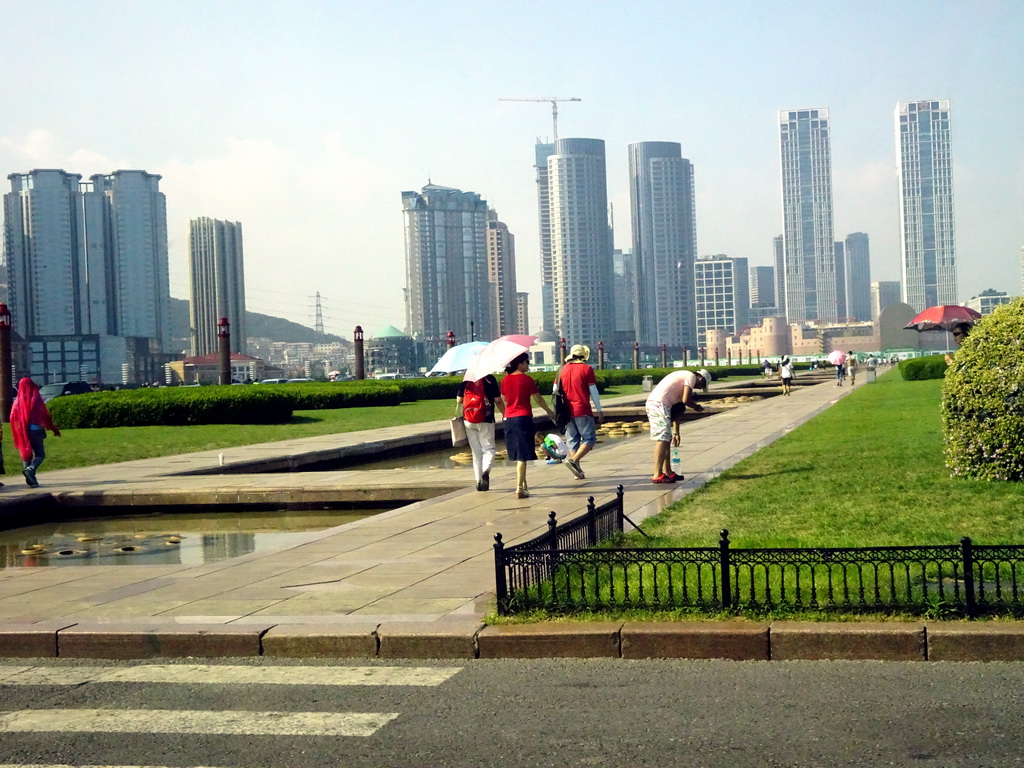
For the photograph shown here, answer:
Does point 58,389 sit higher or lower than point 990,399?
higher

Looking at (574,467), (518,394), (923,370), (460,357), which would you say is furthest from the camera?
(923,370)

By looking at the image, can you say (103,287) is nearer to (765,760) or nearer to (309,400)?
(309,400)

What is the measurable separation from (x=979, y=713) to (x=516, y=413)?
8.23 metres

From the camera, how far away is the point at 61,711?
5531mm

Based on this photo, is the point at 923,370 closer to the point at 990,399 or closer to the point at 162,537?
the point at 990,399

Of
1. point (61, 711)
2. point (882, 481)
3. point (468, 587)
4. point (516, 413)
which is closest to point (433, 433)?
point (516, 413)

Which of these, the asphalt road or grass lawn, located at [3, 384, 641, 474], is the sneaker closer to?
the asphalt road

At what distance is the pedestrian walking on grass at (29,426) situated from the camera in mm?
15594

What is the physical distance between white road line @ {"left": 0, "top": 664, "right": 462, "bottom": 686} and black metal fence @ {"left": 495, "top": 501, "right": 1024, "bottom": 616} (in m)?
0.91

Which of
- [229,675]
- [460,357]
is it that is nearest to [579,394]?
[460,357]

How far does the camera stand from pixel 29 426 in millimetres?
15648

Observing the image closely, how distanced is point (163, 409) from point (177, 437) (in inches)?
195

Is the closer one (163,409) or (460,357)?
(460,357)

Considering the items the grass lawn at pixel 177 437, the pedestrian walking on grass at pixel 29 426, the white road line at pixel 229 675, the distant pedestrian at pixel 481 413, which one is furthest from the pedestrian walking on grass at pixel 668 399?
the grass lawn at pixel 177 437
